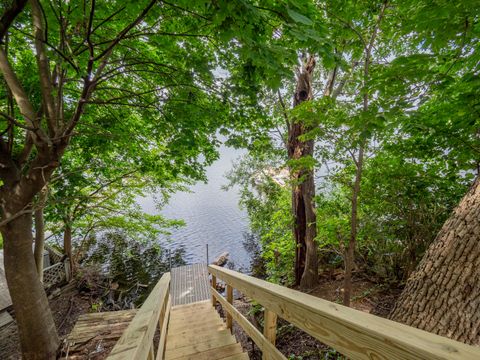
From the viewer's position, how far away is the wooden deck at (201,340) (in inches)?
76.6

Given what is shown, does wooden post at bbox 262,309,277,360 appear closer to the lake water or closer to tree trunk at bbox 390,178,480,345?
tree trunk at bbox 390,178,480,345

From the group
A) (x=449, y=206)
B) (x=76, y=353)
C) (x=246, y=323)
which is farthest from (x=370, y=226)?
(x=76, y=353)

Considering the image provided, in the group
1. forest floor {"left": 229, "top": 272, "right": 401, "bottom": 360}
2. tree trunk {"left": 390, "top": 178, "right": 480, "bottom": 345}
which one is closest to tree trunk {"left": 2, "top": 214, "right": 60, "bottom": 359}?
forest floor {"left": 229, "top": 272, "right": 401, "bottom": 360}

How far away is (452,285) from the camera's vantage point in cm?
165

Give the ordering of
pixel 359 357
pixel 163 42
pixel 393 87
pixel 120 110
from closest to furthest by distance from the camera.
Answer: pixel 359 357
pixel 393 87
pixel 163 42
pixel 120 110

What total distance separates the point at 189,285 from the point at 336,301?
27.3ft

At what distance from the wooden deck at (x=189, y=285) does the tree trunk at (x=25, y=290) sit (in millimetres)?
6189

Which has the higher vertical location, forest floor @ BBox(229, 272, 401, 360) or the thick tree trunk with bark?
the thick tree trunk with bark

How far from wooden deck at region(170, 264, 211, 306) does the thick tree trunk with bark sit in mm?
6099

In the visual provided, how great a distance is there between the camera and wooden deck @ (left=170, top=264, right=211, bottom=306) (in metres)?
9.45

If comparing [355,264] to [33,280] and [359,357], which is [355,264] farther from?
[33,280]

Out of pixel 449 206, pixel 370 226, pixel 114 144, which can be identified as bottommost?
pixel 370 226

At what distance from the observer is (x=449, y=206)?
3160mm

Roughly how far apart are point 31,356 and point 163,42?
5091 millimetres
